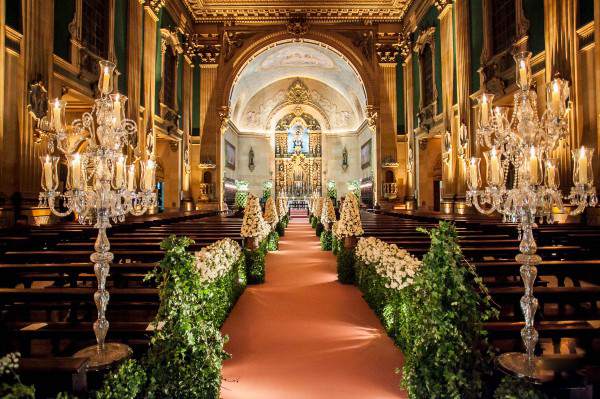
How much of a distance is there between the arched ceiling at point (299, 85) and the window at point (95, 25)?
37.6 feet

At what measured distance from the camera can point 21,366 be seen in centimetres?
183

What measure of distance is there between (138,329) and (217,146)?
1918cm

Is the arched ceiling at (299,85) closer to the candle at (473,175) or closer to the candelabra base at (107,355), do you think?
the candle at (473,175)

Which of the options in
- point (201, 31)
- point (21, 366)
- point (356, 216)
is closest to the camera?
point (21, 366)

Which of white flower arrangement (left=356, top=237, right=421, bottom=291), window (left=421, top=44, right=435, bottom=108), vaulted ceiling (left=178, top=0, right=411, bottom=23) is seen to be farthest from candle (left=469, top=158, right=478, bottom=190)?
vaulted ceiling (left=178, top=0, right=411, bottom=23)

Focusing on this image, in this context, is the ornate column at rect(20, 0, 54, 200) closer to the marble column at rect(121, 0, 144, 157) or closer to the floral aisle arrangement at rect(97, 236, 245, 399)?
the marble column at rect(121, 0, 144, 157)

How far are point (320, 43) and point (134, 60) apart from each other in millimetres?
11570

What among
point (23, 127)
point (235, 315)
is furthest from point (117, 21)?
point (235, 315)

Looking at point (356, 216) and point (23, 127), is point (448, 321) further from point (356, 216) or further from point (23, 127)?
point (23, 127)

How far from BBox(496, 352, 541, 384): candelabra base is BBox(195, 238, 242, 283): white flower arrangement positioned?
8.04ft

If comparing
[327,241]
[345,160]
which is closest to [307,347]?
[327,241]

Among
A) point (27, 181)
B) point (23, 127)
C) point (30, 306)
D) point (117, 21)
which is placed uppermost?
point (117, 21)

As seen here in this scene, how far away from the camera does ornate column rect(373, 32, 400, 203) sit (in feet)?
67.6

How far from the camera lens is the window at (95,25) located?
35.5ft
